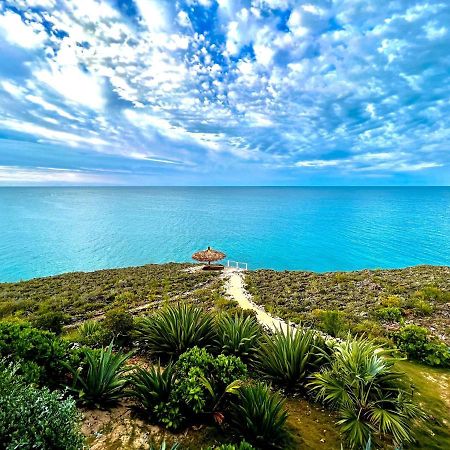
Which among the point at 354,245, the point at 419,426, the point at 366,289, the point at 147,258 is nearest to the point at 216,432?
the point at 419,426

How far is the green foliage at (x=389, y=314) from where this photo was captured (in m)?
10.9

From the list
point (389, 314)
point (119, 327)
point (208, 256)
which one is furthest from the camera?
point (208, 256)

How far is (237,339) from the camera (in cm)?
604

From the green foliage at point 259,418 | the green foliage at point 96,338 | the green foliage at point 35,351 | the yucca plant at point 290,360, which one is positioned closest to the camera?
the green foliage at point 259,418

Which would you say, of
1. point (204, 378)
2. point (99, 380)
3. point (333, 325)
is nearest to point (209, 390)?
point (204, 378)

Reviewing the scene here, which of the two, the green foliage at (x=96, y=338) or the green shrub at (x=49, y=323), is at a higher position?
the green foliage at (x=96, y=338)

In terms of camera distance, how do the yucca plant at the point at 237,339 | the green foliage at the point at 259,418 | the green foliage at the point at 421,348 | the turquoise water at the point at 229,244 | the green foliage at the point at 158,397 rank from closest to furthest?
1. the green foliage at the point at 259,418
2. the green foliage at the point at 158,397
3. the yucca plant at the point at 237,339
4. the green foliage at the point at 421,348
5. the turquoise water at the point at 229,244

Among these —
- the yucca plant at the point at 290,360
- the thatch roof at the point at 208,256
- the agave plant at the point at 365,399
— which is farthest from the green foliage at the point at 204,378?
the thatch roof at the point at 208,256

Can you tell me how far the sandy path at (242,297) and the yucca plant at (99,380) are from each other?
576 centimetres

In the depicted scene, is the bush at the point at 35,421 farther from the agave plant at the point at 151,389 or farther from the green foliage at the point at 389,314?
the green foliage at the point at 389,314

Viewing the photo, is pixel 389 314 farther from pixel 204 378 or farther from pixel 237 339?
pixel 204 378

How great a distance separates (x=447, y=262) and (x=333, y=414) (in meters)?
48.8

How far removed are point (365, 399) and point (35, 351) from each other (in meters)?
5.41

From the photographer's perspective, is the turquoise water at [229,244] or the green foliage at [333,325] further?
the turquoise water at [229,244]
